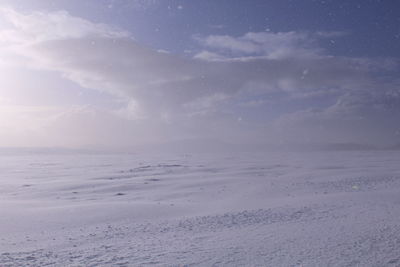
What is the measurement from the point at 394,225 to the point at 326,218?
4.50ft

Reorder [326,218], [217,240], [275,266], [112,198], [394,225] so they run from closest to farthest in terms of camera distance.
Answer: [275,266] < [217,240] < [394,225] < [326,218] < [112,198]

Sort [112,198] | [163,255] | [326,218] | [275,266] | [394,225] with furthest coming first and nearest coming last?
[112,198] → [326,218] → [394,225] → [163,255] → [275,266]

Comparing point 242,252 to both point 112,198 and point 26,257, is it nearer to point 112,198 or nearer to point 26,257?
point 26,257

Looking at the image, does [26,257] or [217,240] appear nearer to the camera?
[26,257]

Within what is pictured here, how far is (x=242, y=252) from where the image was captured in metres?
5.63

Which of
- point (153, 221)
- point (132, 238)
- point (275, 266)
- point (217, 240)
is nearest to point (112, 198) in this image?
point (153, 221)

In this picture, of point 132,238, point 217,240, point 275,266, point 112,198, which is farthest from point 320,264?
point 112,198

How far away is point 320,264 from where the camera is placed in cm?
503

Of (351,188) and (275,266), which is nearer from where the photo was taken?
(275,266)

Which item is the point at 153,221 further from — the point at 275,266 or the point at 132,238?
the point at 275,266

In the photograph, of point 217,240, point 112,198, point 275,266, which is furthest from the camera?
point 112,198

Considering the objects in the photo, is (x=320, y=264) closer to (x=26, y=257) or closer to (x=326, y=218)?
(x=326, y=218)

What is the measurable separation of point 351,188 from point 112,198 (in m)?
8.89

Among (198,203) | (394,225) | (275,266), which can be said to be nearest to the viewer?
(275,266)
